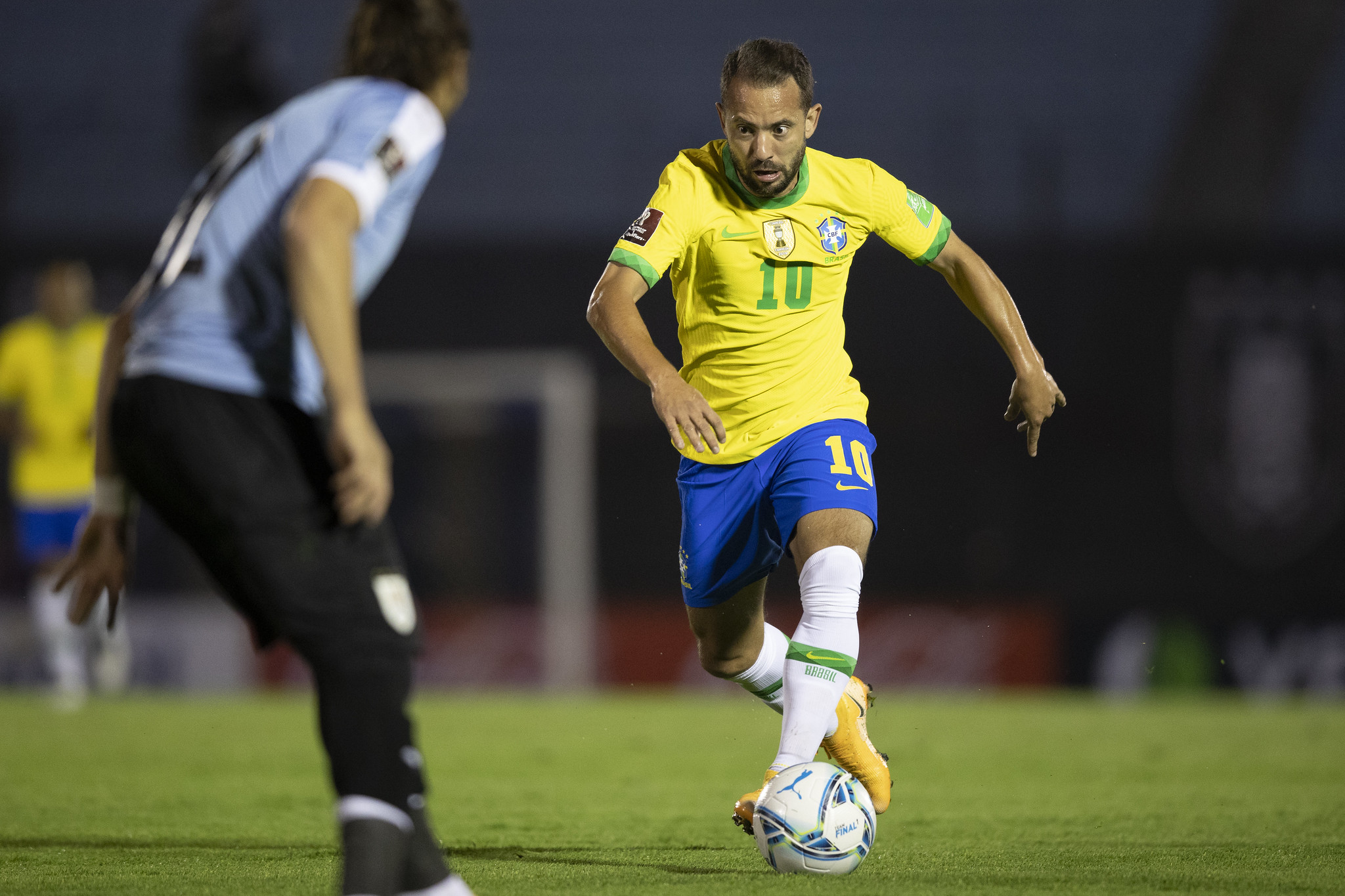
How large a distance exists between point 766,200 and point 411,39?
1.71 metres

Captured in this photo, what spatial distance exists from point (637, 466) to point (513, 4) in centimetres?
613

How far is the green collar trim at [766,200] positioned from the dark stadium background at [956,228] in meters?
7.94

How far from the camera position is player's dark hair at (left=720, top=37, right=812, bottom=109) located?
422cm

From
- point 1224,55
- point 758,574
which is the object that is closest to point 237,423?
point 758,574

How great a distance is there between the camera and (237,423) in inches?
110

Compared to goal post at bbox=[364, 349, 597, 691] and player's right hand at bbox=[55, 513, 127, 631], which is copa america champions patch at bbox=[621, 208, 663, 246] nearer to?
player's right hand at bbox=[55, 513, 127, 631]

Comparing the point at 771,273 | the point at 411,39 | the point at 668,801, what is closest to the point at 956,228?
the point at 668,801

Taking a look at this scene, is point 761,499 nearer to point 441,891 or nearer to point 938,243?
point 938,243

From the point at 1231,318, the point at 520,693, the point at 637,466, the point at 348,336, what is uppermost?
the point at 348,336

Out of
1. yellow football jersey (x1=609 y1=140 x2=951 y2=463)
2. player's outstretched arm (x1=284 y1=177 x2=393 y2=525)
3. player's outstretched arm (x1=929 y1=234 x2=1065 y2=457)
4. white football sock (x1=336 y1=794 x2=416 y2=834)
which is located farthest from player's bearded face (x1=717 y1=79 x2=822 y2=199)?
white football sock (x1=336 y1=794 x2=416 y2=834)

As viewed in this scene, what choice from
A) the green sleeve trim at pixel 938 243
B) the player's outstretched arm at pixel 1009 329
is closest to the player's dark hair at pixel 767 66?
the green sleeve trim at pixel 938 243

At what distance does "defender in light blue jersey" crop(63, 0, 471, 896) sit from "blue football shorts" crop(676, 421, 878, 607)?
5.29 ft

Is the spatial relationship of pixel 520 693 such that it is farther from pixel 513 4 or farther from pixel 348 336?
pixel 348 336

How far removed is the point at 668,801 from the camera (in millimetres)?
5750
